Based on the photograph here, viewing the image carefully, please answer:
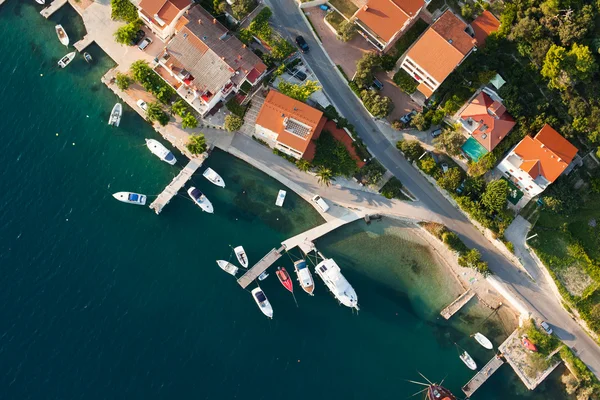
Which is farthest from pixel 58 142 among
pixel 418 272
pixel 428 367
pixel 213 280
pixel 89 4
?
pixel 428 367

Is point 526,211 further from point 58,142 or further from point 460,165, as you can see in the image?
point 58,142

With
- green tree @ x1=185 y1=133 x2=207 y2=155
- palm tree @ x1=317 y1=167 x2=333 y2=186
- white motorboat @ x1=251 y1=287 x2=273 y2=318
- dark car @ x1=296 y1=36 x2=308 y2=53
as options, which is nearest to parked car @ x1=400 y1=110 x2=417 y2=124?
palm tree @ x1=317 y1=167 x2=333 y2=186

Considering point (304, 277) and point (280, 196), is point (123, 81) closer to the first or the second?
point (280, 196)

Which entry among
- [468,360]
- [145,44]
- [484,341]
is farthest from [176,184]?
[484,341]

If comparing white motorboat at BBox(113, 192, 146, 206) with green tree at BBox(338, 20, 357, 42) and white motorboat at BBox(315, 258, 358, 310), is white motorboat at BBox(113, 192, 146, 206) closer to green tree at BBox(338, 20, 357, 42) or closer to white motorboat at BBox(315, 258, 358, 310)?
white motorboat at BBox(315, 258, 358, 310)

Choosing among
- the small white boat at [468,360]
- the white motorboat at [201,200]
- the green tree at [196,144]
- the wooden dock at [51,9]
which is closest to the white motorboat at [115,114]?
the green tree at [196,144]
